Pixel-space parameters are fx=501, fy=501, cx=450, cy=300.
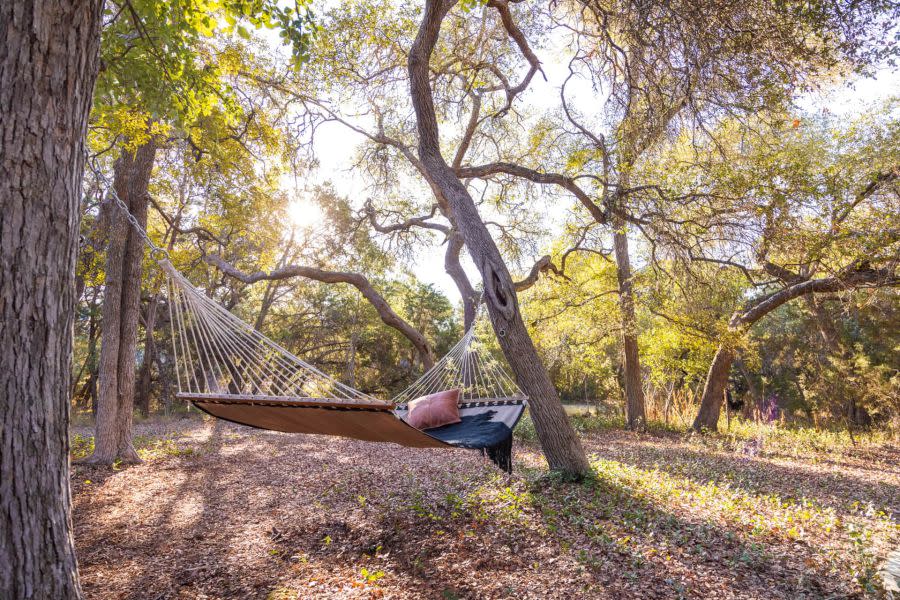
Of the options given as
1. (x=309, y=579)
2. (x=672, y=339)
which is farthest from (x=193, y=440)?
(x=672, y=339)

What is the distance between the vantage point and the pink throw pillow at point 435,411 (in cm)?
322

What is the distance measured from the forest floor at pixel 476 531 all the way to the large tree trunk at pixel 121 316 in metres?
0.27

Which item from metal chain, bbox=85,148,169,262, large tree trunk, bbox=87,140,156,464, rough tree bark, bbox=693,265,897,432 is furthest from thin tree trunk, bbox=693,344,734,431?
large tree trunk, bbox=87,140,156,464

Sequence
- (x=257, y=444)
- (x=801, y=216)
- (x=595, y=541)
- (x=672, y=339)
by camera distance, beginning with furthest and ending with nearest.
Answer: (x=672, y=339)
(x=257, y=444)
(x=801, y=216)
(x=595, y=541)

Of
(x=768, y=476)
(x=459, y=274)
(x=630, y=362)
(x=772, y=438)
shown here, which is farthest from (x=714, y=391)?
(x=459, y=274)

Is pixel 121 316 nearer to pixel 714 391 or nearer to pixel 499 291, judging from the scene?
→ pixel 499 291

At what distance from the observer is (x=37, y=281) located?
1188 mm

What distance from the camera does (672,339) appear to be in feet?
20.4

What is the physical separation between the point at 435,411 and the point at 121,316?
2684 mm

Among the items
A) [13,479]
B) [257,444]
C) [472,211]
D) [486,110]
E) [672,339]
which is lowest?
[257,444]

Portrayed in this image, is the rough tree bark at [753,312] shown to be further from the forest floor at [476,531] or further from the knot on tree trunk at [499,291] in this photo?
the knot on tree trunk at [499,291]

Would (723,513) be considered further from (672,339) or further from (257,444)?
(257,444)

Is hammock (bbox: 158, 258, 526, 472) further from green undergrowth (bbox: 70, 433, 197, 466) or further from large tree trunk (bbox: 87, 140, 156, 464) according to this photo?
green undergrowth (bbox: 70, 433, 197, 466)

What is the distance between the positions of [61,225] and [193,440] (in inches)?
205
